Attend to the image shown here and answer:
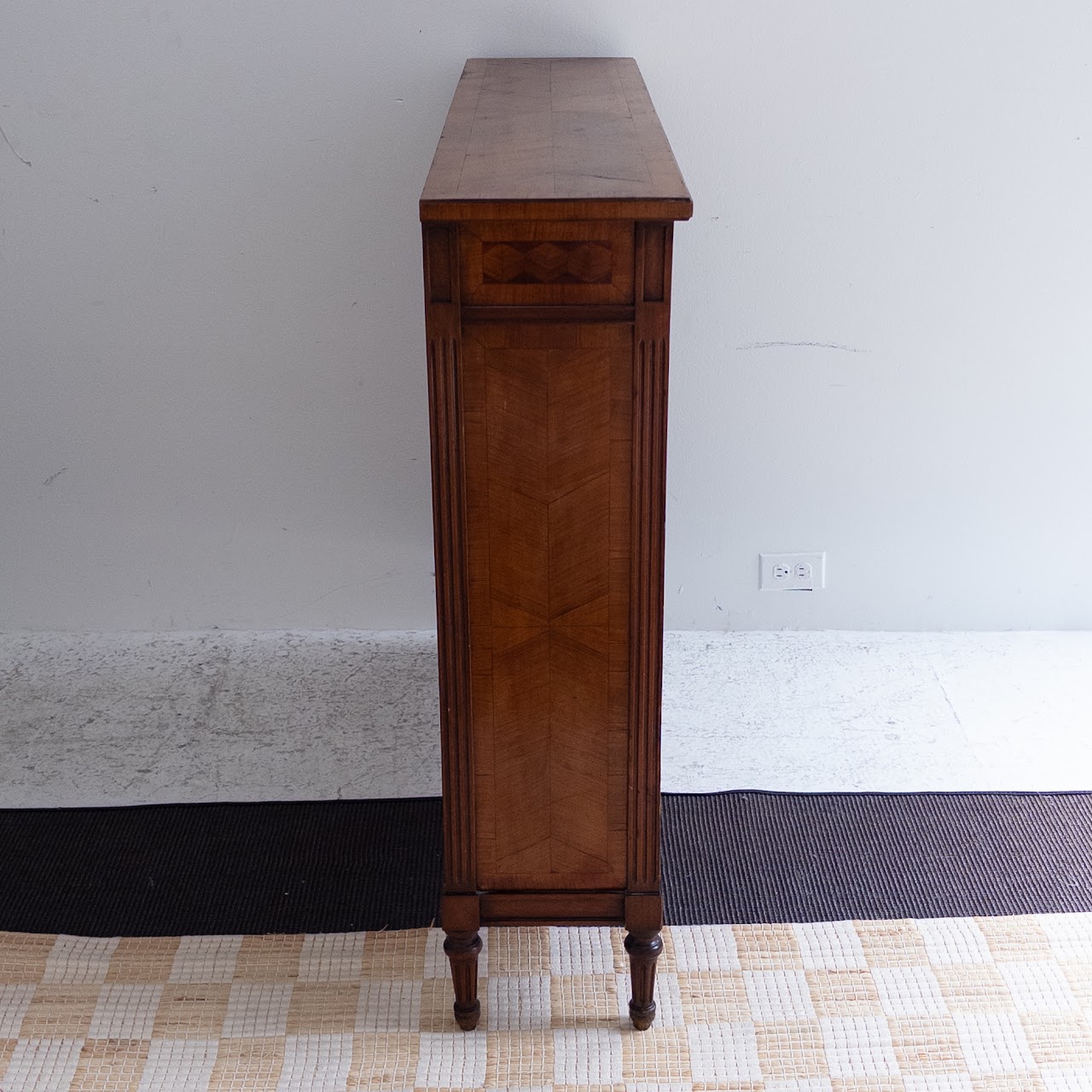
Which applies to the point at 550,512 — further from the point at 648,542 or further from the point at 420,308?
the point at 420,308

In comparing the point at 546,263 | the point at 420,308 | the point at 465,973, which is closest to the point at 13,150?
the point at 420,308

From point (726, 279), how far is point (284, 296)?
3.05 ft

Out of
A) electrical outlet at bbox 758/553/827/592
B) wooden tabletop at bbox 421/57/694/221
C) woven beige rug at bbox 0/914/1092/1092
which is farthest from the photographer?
electrical outlet at bbox 758/553/827/592

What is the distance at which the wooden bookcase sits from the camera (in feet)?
4.62

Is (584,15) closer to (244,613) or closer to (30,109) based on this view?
(30,109)

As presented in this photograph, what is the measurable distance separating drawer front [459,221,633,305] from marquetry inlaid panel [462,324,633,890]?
38mm

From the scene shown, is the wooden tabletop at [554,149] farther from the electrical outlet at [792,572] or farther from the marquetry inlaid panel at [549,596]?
the electrical outlet at [792,572]

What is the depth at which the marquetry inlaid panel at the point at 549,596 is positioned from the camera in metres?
1.46

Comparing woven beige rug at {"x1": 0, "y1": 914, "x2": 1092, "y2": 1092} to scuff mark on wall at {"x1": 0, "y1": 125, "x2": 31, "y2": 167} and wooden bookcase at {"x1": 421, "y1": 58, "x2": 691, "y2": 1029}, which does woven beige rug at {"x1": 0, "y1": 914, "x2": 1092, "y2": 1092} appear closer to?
wooden bookcase at {"x1": 421, "y1": 58, "x2": 691, "y2": 1029}

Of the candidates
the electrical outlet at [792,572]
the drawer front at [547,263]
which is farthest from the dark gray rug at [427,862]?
the drawer front at [547,263]

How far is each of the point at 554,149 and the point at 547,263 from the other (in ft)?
0.95

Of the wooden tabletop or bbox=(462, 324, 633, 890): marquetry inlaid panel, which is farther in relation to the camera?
bbox=(462, 324, 633, 890): marquetry inlaid panel

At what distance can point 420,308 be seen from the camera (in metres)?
2.58

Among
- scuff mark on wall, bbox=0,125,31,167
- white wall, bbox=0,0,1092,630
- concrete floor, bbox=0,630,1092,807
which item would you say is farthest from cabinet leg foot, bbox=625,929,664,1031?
scuff mark on wall, bbox=0,125,31,167
